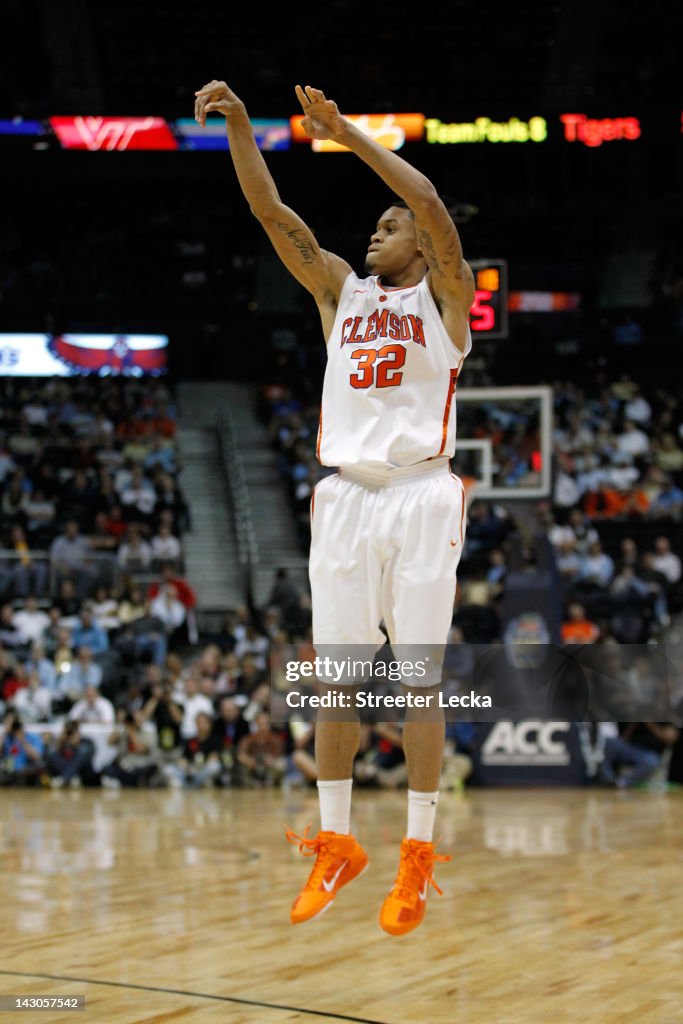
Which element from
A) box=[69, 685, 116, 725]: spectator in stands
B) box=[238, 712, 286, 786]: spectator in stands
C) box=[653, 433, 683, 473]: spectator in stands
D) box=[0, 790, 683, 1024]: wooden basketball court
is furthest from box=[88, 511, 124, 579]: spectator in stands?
box=[653, 433, 683, 473]: spectator in stands

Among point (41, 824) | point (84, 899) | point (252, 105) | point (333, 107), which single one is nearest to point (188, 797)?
point (41, 824)

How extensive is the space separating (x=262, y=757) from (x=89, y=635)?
285 centimetres

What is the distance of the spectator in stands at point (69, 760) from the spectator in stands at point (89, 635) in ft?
4.51

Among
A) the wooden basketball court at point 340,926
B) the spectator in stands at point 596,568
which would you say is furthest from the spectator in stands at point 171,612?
the spectator in stands at point 596,568

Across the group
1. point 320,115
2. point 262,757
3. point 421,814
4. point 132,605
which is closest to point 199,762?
point 262,757

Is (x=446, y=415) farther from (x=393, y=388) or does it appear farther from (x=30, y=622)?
(x=30, y=622)

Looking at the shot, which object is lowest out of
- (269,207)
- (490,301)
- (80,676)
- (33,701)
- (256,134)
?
(33,701)

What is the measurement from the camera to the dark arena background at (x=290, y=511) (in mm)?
6605

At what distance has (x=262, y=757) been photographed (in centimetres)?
1488

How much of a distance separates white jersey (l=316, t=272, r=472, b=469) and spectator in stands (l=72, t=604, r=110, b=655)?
37.3ft

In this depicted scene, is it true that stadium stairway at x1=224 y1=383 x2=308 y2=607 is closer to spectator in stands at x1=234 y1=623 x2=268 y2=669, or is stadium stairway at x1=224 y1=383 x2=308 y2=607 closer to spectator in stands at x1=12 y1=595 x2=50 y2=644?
spectator in stands at x1=234 y1=623 x2=268 y2=669

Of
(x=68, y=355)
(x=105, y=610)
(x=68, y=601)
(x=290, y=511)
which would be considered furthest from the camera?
(x=68, y=355)

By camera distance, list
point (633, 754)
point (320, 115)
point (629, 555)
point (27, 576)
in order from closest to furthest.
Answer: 1. point (320, 115)
2. point (633, 754)
3. point (27, 576)
4. point (629, 555)

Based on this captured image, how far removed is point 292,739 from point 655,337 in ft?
42.2
